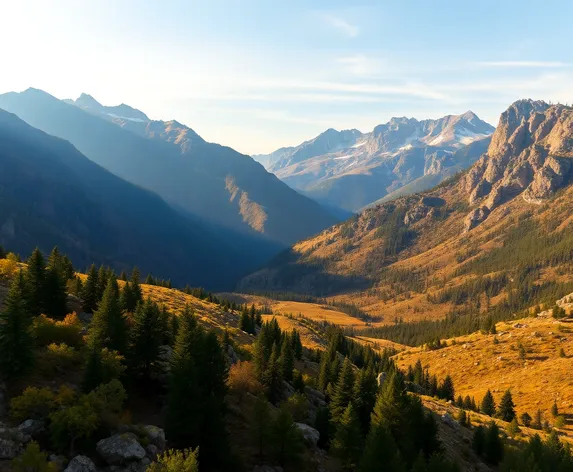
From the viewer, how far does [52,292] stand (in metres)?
63.4

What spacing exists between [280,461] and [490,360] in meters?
132

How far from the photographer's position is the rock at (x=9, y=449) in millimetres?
30266

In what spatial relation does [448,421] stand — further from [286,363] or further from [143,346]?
[143,346]

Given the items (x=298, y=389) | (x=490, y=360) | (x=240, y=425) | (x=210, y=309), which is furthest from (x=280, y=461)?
(x=490, y=360)

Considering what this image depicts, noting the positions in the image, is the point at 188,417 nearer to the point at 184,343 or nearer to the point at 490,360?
the point at 184,343

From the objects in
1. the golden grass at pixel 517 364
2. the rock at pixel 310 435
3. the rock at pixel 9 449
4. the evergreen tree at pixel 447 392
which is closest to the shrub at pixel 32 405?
the rock at pixel 9 449

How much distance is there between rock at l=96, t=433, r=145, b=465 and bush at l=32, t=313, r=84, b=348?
2074 cm

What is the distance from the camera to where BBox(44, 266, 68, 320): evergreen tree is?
6278cm

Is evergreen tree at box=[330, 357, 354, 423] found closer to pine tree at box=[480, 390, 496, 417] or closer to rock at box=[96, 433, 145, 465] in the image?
rock at box=[96, 433, 145, 465]

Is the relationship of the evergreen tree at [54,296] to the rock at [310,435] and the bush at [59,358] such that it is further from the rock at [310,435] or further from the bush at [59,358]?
the rock at [310,435]

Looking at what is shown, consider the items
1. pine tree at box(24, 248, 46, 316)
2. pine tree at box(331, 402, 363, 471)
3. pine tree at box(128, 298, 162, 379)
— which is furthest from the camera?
pine tree at box(24, 248, 46, 316)

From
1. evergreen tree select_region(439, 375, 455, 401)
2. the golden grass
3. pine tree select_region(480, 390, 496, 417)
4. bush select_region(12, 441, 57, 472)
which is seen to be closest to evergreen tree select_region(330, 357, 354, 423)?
bush select_region(12, 441, 57, 472)

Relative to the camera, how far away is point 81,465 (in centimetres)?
3178

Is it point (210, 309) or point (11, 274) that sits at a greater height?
point (11, 274)
